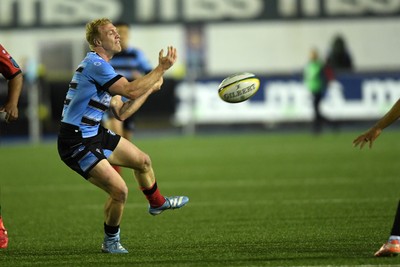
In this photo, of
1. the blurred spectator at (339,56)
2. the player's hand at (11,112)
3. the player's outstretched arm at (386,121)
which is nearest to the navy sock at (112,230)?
the player's hand at (11,112)

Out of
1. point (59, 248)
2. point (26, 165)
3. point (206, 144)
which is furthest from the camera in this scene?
point (206, 144)

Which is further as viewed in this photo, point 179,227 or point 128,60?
point 128,60

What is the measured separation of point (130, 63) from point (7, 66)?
429 cm

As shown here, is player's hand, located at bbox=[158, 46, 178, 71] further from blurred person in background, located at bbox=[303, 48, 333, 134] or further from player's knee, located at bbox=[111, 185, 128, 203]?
blurred person in background, located at bbox=[303, 48, 333, 134]

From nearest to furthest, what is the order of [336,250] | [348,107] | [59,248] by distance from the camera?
[336,250] < [59,248] < [348,107]

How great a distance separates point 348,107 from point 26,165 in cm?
921

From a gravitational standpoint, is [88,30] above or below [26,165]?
above

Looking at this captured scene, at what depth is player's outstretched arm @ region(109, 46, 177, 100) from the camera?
778 cm

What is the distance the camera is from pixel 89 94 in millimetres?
8062

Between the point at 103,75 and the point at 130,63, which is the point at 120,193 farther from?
the point at 130,63

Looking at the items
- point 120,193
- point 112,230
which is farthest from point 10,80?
point 112,230

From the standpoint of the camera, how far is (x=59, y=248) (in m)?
8.66

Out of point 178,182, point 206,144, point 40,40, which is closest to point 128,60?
point 178,182

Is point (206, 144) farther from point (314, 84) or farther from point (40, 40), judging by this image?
point (40, 40)
